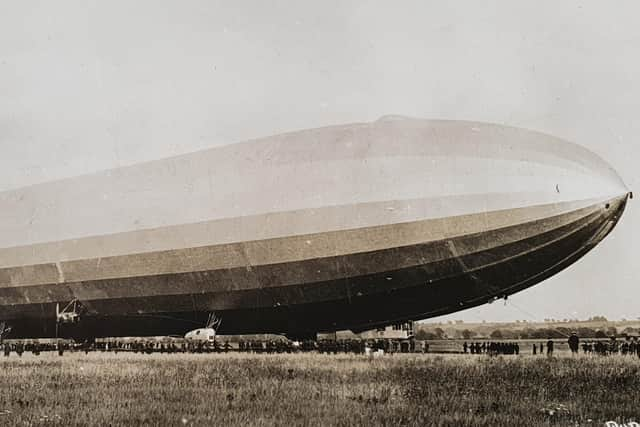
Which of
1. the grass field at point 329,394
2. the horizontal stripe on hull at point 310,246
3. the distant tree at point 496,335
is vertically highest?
the horizontal stripe on hull at point 310,246

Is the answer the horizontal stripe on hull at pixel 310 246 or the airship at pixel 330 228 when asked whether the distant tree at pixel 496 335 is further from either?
the horizontal stripe on hull at pixel 310 246

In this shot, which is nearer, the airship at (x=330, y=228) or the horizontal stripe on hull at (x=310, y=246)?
the horizontal stripe on hull at (x=310, y=246)

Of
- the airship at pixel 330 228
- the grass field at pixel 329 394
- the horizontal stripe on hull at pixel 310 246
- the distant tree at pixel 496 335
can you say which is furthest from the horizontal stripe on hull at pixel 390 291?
the distant tree at pixel 496 335

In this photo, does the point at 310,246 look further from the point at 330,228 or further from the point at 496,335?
the point at 496,335

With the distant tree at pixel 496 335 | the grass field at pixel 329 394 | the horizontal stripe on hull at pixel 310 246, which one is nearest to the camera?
the grass field at pixel 329 394

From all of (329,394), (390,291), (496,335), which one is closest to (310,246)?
(390,291)

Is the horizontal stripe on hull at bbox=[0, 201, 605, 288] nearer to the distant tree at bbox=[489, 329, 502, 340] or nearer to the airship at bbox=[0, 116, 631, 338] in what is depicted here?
the airship at bbox=[0, 116, 631, 338]

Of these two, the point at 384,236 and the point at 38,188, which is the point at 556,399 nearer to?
the point at 384,236
